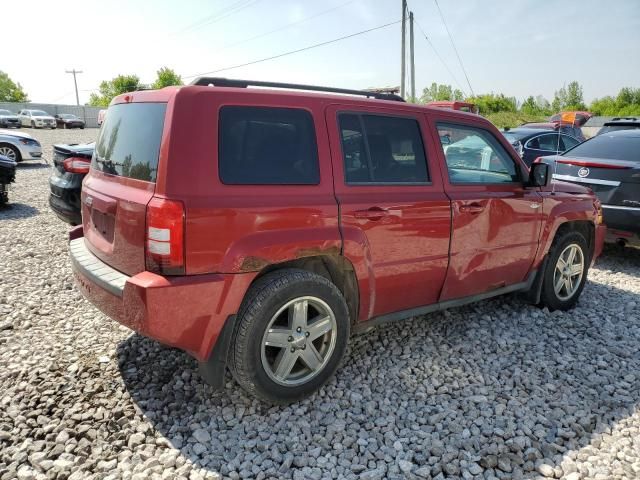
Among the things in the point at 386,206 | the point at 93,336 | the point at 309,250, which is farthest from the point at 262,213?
the point at 93,336

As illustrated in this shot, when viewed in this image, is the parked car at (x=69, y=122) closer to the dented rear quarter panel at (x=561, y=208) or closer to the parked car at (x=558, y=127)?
the parked car at (x=558, y=127)

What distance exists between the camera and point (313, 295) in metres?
2.96

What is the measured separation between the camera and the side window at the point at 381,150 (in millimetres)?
3162

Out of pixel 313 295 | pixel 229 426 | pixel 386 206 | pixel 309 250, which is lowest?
pixel 229 426

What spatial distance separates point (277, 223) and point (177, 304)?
2.27ft

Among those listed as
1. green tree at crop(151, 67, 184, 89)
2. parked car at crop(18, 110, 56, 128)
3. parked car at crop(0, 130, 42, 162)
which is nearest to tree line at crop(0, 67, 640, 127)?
green tree at crop(151, 67, 184, 89)

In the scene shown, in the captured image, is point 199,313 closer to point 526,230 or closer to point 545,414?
point 545,414

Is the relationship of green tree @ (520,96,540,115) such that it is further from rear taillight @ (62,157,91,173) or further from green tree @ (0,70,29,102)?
green tree @ (0,70,29,102)

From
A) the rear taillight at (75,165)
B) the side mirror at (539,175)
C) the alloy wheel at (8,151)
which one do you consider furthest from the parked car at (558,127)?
the alloy wheel at (8,151)

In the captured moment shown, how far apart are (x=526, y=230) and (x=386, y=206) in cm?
163

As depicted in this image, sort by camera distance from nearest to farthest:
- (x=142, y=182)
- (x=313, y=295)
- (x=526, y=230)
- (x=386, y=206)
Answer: (x=142, y=182) < (x=313, y=295) < (x=386, y=206) < (x=526, y=230)

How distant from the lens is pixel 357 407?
121 inches

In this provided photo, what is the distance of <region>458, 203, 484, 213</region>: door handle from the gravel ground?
3.56 feet

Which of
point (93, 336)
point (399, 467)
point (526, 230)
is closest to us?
point (399, 467)
